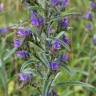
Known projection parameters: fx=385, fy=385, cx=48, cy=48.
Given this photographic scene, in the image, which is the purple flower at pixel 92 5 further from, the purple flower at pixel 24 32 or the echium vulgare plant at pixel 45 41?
the purple flower at pixel 24 32

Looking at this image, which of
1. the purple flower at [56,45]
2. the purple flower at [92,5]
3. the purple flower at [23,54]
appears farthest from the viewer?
the purple flower at [92,5]

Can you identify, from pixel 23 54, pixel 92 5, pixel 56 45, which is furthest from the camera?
pixel 92 5

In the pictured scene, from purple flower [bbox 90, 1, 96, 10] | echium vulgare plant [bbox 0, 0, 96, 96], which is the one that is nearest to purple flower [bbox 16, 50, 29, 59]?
echium vulgare plant [bbox 0, 0, 96, 96]

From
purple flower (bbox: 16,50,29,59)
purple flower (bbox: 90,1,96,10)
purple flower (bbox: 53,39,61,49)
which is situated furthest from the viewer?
purple flower (bbox: 90,1,96,10)

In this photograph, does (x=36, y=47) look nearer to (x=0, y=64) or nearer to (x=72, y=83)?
(x=72, y=83)

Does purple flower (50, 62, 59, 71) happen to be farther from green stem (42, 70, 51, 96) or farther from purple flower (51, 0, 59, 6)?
purple flower (51, 0, 59, 6)

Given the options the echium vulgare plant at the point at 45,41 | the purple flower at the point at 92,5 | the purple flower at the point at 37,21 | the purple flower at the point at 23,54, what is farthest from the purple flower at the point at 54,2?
the purple flower at the point at 92,5

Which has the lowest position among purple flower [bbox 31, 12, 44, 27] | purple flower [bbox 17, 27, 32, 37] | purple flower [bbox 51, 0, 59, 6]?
purple flower [bbox 17, 27, 32, 37]

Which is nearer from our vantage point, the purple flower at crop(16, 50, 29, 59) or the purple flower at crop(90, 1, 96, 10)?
the purple flower at crop(16, 50, 29, 59)

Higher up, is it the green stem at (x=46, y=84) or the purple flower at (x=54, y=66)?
the purple flower at (x=54, y=66)

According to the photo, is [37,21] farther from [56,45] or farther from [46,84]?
[46,84]

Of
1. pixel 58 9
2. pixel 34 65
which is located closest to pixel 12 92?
pixel 34 65

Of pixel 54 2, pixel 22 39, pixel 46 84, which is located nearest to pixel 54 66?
pixel 46 84
